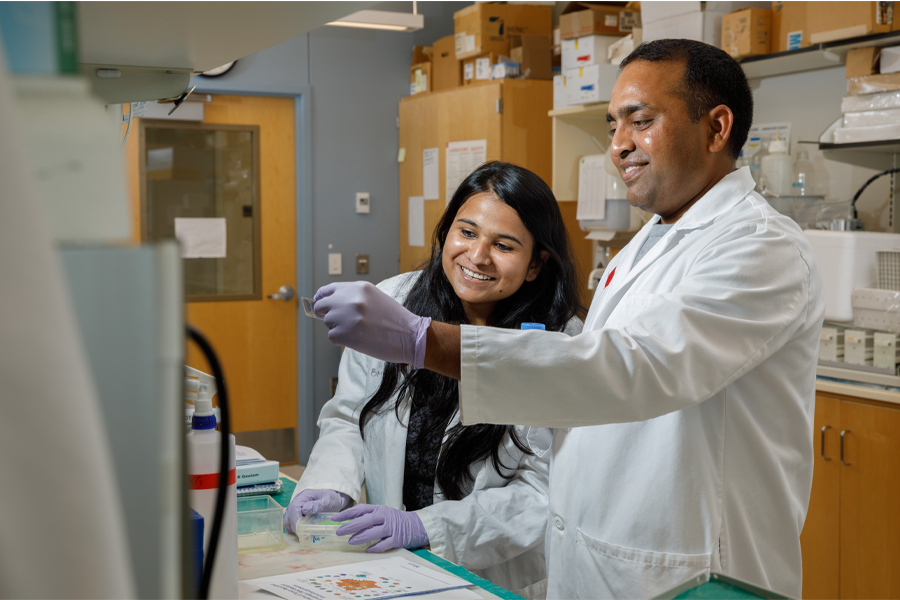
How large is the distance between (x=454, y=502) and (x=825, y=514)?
62.4 inches

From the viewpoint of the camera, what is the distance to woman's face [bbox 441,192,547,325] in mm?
1709

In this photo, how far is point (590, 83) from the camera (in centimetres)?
323

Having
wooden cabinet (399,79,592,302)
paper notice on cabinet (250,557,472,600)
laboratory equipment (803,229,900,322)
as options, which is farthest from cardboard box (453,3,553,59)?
paper notice on cabinet (250,557,472,600)

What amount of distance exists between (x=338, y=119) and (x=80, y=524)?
14.2 feet

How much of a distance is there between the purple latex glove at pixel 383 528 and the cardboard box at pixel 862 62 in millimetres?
2104

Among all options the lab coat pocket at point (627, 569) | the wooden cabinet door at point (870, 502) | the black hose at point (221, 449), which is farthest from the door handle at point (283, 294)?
the black hose at point (221, 449)

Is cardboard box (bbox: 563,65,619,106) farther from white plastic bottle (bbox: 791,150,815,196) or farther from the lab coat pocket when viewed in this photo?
the lab coat pocket

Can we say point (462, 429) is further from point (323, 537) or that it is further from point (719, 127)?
point (719, 127)

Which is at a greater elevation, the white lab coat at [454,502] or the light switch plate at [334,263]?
the light switch plate at [334,263]

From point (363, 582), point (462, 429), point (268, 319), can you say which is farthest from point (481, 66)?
point (363, 582)

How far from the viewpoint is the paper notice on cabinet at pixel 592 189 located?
10.7 ft

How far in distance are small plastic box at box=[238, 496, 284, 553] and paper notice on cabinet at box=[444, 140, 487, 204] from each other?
9.29 feet

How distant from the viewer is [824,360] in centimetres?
246

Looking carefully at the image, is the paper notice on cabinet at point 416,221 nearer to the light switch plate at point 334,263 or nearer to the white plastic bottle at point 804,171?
the light switch plate at point 334,263
